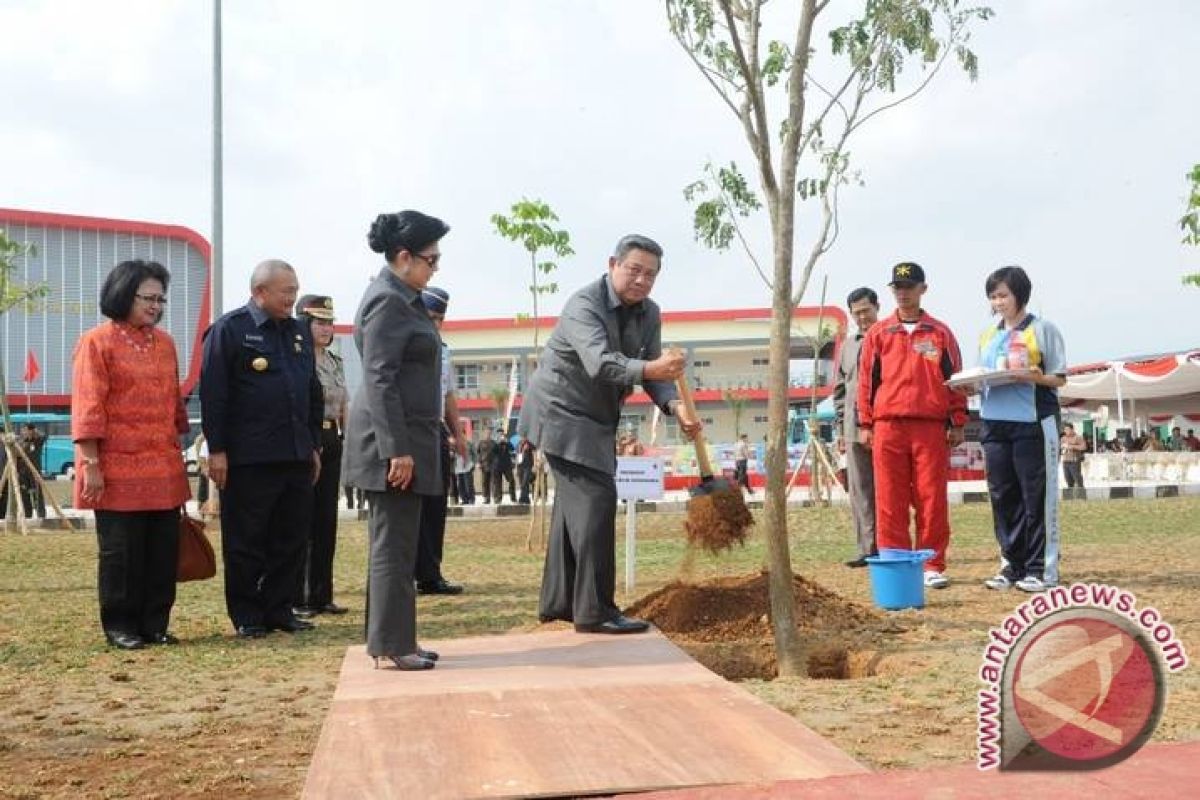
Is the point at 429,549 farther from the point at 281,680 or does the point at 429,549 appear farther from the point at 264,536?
the point at 281,680

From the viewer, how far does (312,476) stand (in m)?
6.84

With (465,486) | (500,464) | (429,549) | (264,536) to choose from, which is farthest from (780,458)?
(500,464)

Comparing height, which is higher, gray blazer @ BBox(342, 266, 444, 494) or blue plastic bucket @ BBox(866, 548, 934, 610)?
gray blazer @ BBox(342, 266, 444, 494)

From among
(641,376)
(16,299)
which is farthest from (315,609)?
Result: (16,299)

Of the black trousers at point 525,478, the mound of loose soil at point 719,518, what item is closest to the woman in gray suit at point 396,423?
the mound of loose soil at point 719,518

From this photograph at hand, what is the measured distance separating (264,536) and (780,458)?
2.88 meters

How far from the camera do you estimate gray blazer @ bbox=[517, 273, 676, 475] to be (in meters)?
5.32

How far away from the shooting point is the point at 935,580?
791cm

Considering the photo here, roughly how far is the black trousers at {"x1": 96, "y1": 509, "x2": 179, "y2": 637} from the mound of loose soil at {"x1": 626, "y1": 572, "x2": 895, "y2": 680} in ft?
7.88

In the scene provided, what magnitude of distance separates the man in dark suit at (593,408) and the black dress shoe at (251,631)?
198 cm

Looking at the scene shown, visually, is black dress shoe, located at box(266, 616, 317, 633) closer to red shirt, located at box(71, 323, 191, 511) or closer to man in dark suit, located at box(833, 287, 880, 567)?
red shirt, located at box(71, 323, 191, 511)

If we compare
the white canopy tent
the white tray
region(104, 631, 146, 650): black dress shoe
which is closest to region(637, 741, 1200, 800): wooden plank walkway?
region(104, 631, 146, 650): black dress shoe

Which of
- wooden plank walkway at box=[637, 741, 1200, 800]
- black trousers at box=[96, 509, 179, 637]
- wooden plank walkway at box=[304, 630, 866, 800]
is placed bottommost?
wooden plank walkway at box=[304, 630, 866, 800]

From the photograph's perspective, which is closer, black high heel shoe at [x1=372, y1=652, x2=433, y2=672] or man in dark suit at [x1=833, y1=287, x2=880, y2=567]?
black high heel shoe at [x1=372, y1=652, x2=433, y2=672]
